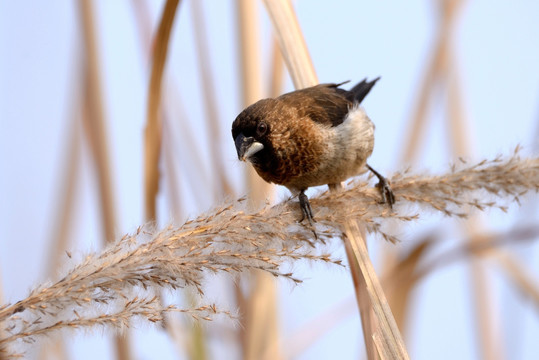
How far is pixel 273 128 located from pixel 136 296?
113cm

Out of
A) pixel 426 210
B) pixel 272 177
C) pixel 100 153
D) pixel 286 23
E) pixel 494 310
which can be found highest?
pixel 286 23

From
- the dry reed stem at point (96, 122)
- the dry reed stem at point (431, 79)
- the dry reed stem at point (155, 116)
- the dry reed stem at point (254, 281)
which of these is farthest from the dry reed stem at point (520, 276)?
the dry reed stem at point (96, 122)

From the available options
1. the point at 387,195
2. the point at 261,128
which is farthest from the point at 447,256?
the point at 261,128

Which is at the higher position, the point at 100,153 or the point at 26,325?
the point at 100,153

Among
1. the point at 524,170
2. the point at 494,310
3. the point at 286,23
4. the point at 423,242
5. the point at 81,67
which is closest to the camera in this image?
the point at 524,170

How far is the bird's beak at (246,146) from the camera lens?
2.05 meters

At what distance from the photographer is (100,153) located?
224 centimetres

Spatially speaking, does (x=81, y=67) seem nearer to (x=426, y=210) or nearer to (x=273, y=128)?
(x=273, y=128)

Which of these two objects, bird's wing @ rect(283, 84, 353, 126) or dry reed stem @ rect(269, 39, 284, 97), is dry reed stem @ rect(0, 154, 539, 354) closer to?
bird's wing @ rect(283, 84, 353, 126)

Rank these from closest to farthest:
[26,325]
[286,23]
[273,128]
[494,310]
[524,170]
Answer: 1. [26,325]
2. [524,170]
3. [286,23]
4. [273,128]
5. [494,310]

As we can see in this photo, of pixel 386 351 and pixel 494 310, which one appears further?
pixel 494 310

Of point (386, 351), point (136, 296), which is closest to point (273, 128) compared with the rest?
point (386, 351)

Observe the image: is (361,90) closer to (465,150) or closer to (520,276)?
(465,150)

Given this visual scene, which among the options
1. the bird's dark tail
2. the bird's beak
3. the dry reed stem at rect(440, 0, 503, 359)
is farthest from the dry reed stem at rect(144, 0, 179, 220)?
the dry reed stem at rect(440, 0, 503, 359)
